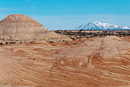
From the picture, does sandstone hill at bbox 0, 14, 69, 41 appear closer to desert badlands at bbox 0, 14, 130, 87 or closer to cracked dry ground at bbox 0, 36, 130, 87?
desert badlands at bbox 0, 14, 130, 87

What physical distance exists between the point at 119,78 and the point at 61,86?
13.7 ft

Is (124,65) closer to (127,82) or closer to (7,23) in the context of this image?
(127,82)

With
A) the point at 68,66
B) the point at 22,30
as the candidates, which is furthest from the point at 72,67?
the point at 22,30

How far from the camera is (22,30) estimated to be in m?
68.5

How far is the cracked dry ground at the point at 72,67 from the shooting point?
41.9 feet

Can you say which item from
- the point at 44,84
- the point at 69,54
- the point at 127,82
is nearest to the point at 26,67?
the point at 44,84

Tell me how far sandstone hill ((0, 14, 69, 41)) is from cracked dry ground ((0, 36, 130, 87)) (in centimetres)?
4868

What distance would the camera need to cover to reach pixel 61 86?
42.1 feet

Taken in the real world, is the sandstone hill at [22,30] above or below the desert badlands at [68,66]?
above

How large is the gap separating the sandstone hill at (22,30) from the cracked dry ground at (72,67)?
48.7m

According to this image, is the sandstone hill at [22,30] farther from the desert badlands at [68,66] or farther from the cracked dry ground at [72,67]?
the cracked dry ground at [72,67]

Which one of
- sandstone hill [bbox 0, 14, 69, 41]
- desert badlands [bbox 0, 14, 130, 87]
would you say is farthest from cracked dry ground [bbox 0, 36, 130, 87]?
sandstone hill [bbox 0, 14, 69, 41]

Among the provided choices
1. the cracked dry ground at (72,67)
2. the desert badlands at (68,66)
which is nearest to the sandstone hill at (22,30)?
the desert badlands at (68,66)

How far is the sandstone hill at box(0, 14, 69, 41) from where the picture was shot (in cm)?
6612
